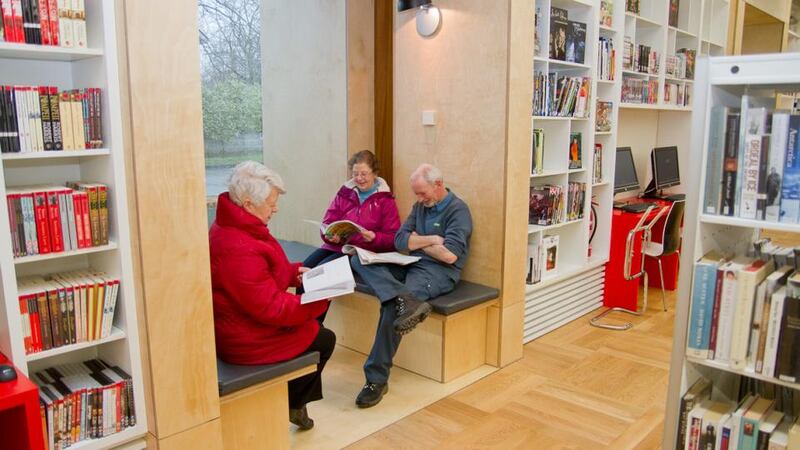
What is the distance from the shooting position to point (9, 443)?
1919 millimetres

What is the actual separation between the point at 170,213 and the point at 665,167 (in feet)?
16.1

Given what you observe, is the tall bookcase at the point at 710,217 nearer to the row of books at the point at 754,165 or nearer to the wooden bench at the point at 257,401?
the row of books at the point at 754,165

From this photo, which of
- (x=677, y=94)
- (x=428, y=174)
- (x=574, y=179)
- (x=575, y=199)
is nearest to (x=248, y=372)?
(x=428, y=174)

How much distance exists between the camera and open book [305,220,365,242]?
12.1 feet

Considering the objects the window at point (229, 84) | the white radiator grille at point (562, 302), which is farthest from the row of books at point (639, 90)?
the window at point (229, 84)

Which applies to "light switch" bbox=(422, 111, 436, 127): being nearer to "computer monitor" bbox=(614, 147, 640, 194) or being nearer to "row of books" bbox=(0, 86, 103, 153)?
"computer monitor" bbox=(614, 147, 640, 194)

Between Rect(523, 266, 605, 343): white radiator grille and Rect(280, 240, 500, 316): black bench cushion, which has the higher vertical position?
Rect(280, 240, 500, 316): black bench cushion

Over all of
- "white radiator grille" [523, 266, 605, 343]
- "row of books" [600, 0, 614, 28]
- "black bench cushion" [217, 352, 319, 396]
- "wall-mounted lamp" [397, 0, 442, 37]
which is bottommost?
"white radiator grille" [523, 266, 605, 343]

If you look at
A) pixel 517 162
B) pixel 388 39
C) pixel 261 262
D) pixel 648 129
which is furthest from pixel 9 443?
pixel 648 129

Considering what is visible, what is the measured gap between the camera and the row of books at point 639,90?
516 cm

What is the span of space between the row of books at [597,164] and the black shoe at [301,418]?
9.78ft

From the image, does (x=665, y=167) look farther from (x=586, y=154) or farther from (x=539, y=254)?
(x=539, y=254)

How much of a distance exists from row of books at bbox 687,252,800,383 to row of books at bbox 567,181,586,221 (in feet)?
8.59

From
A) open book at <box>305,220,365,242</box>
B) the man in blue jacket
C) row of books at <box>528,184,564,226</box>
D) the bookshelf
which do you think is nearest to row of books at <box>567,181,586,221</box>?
the bookshelf
